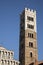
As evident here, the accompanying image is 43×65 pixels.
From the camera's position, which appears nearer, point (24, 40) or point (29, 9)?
point (24, 40)

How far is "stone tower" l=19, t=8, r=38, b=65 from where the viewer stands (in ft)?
186

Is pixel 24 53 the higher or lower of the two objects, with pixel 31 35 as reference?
lower

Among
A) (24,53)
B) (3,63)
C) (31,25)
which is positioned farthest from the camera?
(31,25)

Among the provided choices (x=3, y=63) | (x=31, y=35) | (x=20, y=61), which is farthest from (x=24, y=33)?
(x=3, y=63)

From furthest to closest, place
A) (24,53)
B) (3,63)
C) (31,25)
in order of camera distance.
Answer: (31,25), (24,53), (3,63)

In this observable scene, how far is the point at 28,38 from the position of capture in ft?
193

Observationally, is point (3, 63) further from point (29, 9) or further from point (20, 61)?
point (29, 9)

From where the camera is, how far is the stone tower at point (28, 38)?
5684 centimetres

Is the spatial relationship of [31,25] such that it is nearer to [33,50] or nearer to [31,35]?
[31,35]

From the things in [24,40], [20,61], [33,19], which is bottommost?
[20,61]

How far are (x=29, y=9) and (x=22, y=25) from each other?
4.70m

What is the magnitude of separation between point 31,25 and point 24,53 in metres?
7.94

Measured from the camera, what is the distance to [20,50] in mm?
59500

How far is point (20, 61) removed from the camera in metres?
57.6
